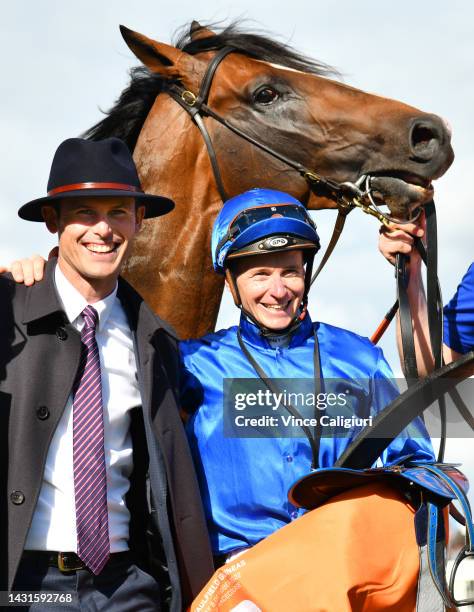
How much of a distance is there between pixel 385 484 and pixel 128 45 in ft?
9.63

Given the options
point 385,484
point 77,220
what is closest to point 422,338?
point 385,484

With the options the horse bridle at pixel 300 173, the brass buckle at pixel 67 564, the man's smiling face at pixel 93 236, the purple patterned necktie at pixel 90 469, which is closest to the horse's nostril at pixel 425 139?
the horse bridle at pixel 300 173

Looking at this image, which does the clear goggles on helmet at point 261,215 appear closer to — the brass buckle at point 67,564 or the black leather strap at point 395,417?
the black leather strap at point 395,417

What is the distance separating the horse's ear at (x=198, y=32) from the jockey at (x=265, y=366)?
76.1 inches

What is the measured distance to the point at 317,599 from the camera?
2.66 m

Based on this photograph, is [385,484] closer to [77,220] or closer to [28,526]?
[28,526]

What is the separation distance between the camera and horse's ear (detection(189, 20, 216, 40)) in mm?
5477

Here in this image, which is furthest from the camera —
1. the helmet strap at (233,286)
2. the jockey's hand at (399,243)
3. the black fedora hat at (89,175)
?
the jockey's hand at (399,243)

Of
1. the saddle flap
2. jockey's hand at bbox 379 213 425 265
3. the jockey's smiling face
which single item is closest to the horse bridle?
jockey's hand at bbox 379 213 425 265

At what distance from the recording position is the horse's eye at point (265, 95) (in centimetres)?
520

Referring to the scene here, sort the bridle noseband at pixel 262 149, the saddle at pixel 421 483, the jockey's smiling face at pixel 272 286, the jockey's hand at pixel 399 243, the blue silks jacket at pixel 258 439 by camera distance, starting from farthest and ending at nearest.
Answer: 1. the bridle noseband at pixel 262 149
2. the jockey's hand at pixel 399 243
3. the jockey's smiling face at pixel 272 286
4. the blue silks jacket at pixel 258 439
5. the saddle at pixel 421 483

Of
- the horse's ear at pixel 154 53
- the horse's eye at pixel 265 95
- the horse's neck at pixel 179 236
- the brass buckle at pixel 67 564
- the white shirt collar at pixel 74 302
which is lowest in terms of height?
the brass buckle at pixel 67 564

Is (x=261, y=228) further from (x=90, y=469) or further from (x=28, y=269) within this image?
(x=90, y=469)

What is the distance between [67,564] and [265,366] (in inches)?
37.0
